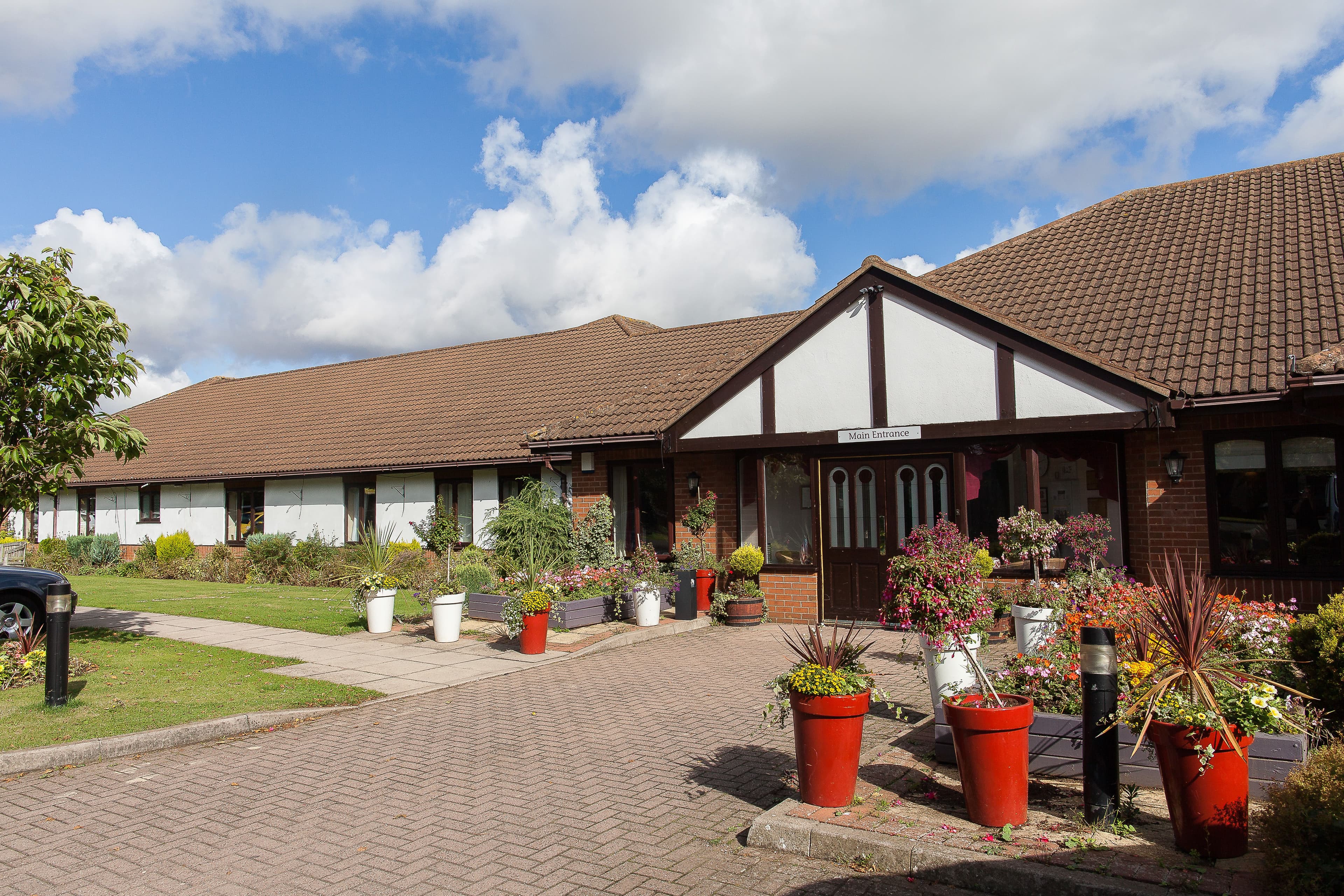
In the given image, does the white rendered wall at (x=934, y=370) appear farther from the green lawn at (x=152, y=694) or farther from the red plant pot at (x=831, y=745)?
the green lawn at (x=152, y=694)

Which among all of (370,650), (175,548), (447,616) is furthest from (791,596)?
(175,548)

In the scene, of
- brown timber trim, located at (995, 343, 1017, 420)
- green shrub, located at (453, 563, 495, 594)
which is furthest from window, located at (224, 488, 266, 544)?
brown timber trim, located at (995, 343, 1017, 420)

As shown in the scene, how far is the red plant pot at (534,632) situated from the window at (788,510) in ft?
12.8

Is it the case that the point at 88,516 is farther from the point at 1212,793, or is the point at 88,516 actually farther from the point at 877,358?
the point at 1212,793

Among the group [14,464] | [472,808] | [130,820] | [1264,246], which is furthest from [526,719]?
[1264,246]

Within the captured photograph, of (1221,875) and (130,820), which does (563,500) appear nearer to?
(130,820)

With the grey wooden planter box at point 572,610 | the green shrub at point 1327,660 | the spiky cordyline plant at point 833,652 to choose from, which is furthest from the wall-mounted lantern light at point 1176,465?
the grey wooden planter box at point 572,610

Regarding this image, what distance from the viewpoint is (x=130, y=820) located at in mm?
5582

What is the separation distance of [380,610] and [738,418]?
6.18m

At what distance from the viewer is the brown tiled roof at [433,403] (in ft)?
63.0

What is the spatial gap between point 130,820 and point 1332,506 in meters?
11.9

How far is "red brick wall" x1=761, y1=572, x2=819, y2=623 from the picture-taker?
43.3 ft

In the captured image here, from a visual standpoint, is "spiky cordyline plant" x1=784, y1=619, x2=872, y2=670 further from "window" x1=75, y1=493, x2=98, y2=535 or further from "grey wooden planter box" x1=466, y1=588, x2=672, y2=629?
"window" x1=75, y1=493, x2=98, y2=535

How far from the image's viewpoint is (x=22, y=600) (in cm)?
1051
